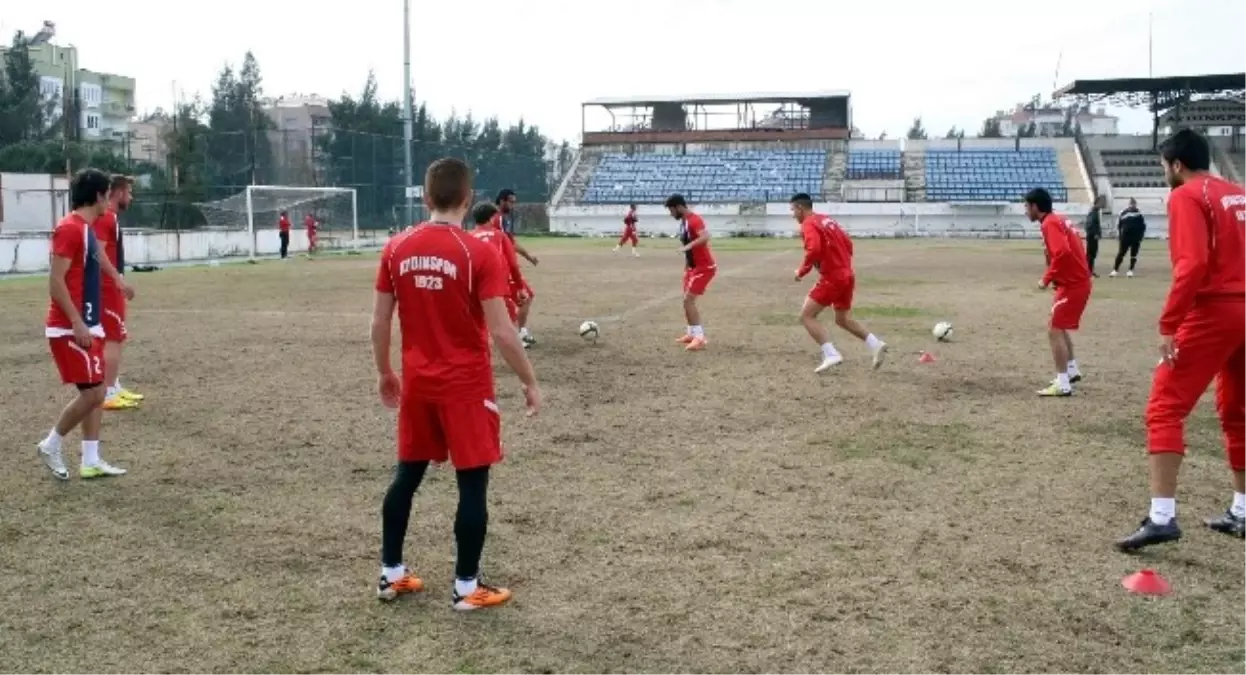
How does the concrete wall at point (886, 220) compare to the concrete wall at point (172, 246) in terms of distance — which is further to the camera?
the concrete wall at point (886, 220)

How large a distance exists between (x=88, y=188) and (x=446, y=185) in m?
3.47

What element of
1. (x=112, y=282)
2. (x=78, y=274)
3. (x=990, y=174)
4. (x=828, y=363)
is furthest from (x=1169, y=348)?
(x=990, y=174)

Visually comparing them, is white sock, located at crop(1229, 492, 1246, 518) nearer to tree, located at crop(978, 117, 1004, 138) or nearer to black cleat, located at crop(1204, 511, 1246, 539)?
black cleat, located at crop(1204, 511, 1246, 539)

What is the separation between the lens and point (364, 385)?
10586mm

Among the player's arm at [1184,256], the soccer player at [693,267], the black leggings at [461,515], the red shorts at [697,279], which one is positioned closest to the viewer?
the black leggings at [461,515]

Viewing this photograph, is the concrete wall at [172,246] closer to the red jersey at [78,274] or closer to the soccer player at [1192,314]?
the red jersey at [78,274]

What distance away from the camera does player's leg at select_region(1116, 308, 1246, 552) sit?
213 inches

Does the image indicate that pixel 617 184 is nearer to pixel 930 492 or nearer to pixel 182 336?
pixel 182 336

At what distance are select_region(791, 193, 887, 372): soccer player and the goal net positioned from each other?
28007mm

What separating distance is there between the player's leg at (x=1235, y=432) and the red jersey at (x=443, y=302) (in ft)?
13.0

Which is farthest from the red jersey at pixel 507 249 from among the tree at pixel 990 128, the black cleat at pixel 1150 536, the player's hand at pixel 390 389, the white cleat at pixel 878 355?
the tree at pixel 990 128

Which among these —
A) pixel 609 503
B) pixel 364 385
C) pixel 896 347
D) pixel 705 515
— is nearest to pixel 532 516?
pixel 609 503

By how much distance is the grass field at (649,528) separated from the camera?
14.1 ft

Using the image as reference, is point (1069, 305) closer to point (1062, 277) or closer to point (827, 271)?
point (1062, 277)
